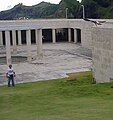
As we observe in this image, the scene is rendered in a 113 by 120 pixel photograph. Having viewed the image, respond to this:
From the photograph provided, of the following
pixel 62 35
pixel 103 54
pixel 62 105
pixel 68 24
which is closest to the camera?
pixel 62 105

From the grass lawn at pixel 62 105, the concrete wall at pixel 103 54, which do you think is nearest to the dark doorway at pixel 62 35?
the concrete wall at pixel 103 54

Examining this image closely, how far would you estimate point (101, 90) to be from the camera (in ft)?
52.8

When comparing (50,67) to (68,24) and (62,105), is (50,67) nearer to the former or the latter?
(62,105)

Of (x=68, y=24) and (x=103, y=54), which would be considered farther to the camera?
(x=68, y=24)

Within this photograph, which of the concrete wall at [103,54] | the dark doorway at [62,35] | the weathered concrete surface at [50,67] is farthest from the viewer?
the dark doorway at [62,35]

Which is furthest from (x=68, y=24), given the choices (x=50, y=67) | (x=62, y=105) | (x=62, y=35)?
(x=62, y=105)

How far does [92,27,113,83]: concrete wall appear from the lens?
20.4m

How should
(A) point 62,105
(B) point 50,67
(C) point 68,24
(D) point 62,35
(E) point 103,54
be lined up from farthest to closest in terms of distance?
(D) point 62,35, (C) point 68,24, (B) point 50,67, (E) point 103,54, (A) point 62,105

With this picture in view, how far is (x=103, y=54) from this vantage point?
21359 mm

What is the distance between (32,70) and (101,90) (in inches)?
618

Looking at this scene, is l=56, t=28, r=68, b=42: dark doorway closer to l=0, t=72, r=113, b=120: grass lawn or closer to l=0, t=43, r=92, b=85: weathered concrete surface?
l=0, t=43, r=92, b=85: weathered concrete surface

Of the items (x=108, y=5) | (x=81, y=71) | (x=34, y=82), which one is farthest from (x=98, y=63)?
(x=108, y=5)

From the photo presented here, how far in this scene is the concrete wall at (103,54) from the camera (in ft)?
66.9

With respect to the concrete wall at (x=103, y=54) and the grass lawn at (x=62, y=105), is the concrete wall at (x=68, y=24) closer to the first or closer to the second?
the concrete wall at (x=103, y=54)
